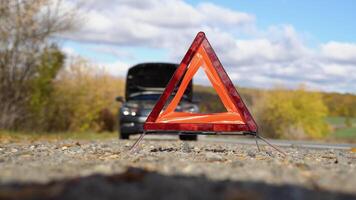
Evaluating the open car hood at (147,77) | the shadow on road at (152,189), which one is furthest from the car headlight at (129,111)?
the shadow on road at (152,189)

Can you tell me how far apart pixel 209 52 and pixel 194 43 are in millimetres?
244

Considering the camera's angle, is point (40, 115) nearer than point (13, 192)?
No

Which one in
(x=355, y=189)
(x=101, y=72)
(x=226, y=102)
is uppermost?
(x=101, y=72)

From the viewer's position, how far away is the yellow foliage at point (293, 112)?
4862cm

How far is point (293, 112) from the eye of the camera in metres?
56.2

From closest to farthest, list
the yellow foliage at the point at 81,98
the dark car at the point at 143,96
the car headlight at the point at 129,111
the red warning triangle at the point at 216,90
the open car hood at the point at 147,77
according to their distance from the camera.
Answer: the red warning triangle at the point at 216,90
the dark car at the point at 143,96
the car headlight at the point at 129,111
the open car hood at the point at 147,77
the yellow foliage at the point at 81,98

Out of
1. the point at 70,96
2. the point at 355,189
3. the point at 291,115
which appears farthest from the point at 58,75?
the point at 291,115

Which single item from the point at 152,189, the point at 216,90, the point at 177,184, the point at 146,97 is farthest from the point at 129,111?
the point at 152,189

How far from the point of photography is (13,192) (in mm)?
3562

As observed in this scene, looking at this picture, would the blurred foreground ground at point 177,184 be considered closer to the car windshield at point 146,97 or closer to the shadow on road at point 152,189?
the shadow on road at point 152,189

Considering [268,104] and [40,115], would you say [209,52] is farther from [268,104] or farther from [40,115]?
[268,104]

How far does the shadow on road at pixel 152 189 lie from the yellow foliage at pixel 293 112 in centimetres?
3968

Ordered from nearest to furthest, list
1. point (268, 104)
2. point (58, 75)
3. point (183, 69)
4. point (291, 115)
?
point (183, 69)
point (58, 75)
point (268, 104)
point (291, 115)

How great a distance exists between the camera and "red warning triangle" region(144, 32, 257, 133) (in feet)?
25.8
